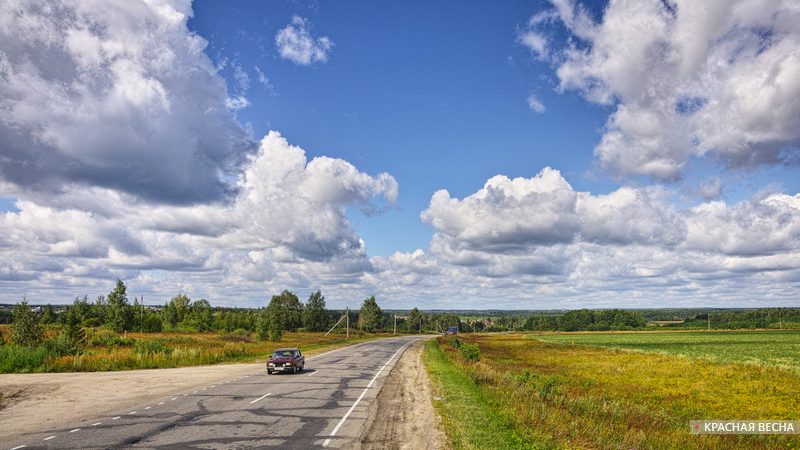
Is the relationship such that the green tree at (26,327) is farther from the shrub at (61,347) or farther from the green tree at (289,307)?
the green tree at (289,307)

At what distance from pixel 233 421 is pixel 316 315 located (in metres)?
128

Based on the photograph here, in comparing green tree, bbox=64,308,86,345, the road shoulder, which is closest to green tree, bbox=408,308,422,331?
green tree, bbox=64,308,86,345

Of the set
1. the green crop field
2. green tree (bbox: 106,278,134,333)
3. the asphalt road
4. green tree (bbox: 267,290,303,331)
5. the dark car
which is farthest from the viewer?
green tree (bbox: 267,290,303,331)

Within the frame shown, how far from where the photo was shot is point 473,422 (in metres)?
14.0

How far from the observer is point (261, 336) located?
72.1 metres

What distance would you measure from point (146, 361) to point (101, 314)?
242 feet

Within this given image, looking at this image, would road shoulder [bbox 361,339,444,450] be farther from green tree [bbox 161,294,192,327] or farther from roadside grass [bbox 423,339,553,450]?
green tree [bbox 161,294,192,327]

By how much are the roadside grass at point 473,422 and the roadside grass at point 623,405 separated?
0.04 metres

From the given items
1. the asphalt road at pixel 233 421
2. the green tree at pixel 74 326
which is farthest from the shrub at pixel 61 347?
the asphalt road at pixel 233 421

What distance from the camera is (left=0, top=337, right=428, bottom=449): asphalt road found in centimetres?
1130

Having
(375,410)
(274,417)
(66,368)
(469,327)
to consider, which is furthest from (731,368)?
(469,327)

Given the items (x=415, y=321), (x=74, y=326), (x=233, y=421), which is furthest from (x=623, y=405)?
(x=415, y=321)

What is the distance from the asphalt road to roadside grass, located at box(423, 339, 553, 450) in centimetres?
303

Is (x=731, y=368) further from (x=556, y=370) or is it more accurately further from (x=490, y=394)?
(x=490, y=394)
